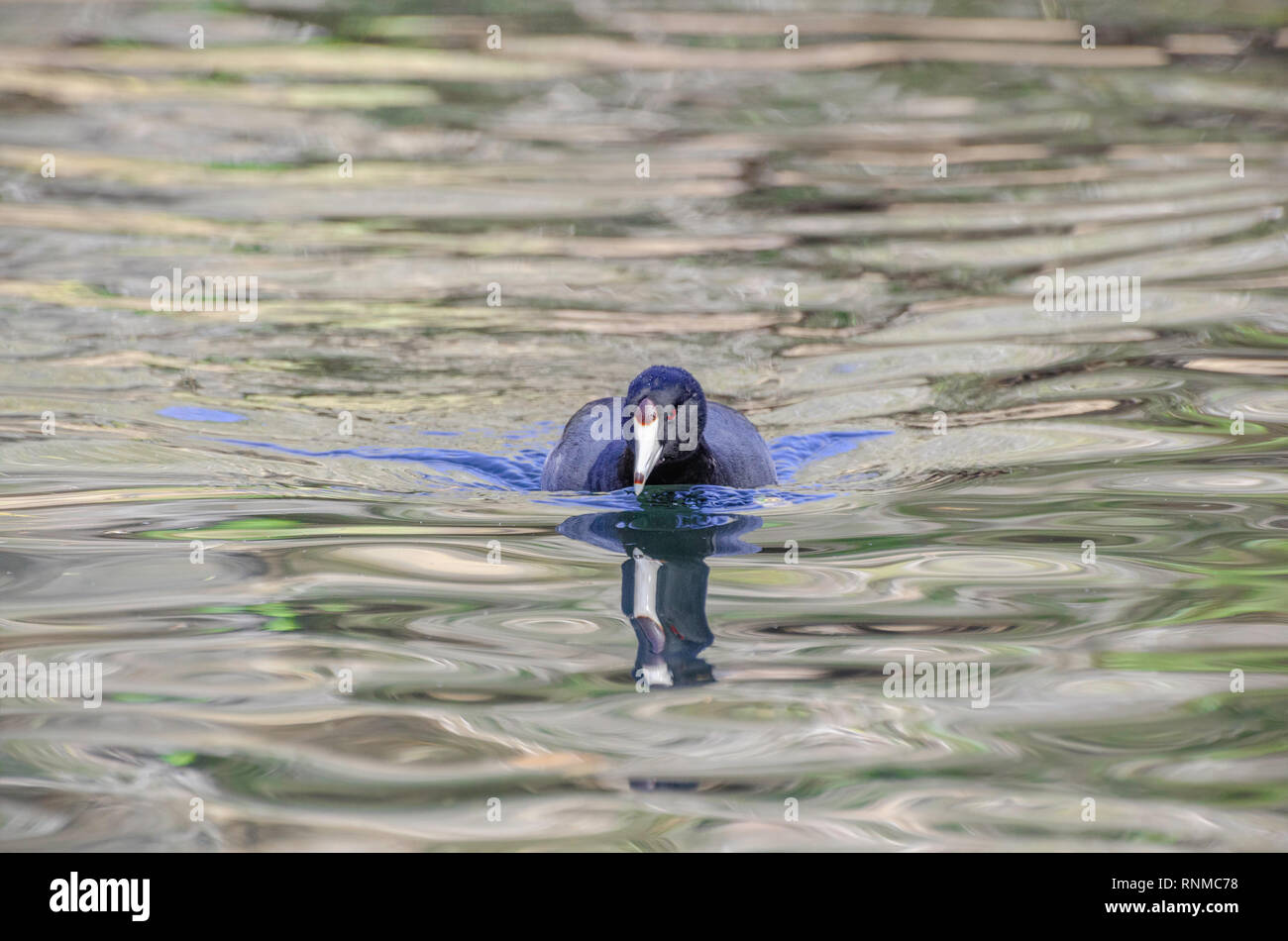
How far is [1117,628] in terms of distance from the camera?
5.12m

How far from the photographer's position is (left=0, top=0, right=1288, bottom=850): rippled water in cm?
414

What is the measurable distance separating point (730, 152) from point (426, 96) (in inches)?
121

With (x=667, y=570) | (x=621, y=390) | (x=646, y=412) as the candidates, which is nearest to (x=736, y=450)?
(x=646, y=412)

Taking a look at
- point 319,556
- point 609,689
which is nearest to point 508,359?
point 319,556

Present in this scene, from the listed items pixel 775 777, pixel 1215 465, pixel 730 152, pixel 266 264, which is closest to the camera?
pixel 775 777

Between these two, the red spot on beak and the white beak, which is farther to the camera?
the red spot on beak

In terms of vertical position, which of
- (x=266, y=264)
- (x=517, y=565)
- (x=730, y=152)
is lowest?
(x=517, y=565)

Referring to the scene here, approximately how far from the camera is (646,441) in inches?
248

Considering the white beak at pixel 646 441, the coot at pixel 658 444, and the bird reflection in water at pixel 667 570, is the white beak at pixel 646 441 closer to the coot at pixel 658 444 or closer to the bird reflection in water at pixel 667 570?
the coot at pixel 658 444

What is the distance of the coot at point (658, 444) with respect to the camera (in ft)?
21.4

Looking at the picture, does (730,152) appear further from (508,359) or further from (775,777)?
(775,777)

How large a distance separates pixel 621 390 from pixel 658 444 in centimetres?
314

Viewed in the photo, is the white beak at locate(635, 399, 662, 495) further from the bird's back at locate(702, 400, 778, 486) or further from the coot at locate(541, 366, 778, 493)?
the bird's back at locate(702, 400, 778, 486)

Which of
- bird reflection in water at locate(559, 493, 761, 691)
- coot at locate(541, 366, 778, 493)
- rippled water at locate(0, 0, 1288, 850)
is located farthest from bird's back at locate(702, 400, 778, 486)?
bird reflection in water at locate(559, 493, 761, 691)
